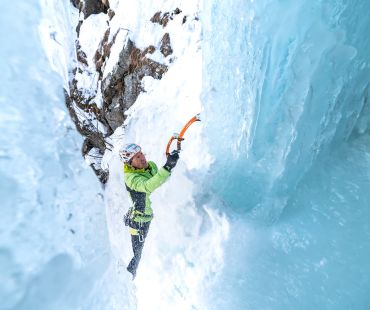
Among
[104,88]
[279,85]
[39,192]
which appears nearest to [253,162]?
[279,85]

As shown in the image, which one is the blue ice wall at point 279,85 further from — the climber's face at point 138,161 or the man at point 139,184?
the climber's face at point 138,161

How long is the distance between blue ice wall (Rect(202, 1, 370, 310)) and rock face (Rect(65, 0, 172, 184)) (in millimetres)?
4844

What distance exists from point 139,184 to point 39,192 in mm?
1668

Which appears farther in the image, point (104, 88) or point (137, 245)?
point (104, 88)

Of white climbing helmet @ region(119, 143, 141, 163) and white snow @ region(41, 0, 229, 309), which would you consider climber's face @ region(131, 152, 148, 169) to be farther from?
white snow @ region(41, 0, 229, 309)

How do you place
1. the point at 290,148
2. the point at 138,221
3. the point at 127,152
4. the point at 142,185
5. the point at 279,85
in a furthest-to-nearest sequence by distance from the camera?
the point at 138,221 → the point at 127,152 → the point at 142,185 → the point at 290,148 → the point at 279,85

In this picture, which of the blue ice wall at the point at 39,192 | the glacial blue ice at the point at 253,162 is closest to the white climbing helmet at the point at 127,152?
the glacial blue ice at the point at 253,162

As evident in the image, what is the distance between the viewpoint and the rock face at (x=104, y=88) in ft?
26.1

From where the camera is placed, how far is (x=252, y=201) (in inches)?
123

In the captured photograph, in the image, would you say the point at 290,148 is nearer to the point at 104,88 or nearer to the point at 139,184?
the point at 139,184

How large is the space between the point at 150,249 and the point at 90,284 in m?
2.06

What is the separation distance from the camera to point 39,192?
168 cm

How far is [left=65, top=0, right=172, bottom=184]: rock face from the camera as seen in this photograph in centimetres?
796

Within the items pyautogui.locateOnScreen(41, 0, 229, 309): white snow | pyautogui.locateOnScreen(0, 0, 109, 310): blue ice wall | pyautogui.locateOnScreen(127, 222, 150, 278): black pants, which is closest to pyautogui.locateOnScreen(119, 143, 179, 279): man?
pyautogui.locateOnScreen(127, 222, 150, 278): black pants
